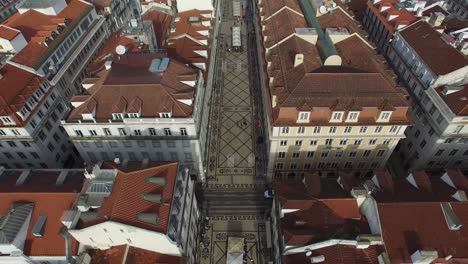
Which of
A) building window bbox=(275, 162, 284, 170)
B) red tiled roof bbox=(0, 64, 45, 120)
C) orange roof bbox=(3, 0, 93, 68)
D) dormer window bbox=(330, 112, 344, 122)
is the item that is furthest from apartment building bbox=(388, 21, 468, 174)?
orange roof bbox=(3, 0, 93, 68)

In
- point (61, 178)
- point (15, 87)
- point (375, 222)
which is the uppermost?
point (15, 87)

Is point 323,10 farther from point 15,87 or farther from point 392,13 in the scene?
point 15,87

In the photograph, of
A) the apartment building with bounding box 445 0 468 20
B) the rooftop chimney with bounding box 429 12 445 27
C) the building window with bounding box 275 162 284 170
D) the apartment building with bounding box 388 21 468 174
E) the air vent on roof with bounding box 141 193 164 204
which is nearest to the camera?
the air vent on roof with bounding box 141 193 164 204

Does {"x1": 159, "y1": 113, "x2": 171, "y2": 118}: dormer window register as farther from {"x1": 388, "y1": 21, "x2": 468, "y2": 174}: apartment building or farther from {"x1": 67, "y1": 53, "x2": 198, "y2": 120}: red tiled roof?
{"x1": 388, "y1": 21, "x2": 468, "y2": 174}: apartment building

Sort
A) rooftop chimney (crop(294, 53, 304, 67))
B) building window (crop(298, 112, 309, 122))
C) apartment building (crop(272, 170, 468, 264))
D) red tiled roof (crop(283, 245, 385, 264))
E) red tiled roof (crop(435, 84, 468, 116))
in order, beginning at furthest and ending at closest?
rooftop chimney (crop(294, 53, 304, 67)) < red tiled roof (crop(435, 84, 468, 116)) < building window (crop(298, 112, 309, 122)) < red tiled roof (crop(283, 245, 385, 264)) < apartment building (crop(272, 170, 468, 264))

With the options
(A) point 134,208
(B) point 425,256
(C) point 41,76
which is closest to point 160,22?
(C) point 41,76

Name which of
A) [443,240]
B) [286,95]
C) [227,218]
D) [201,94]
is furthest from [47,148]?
[443,240]

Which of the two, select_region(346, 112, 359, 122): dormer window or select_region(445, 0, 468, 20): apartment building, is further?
select_region(445, 0, 468, 20): apartment building
